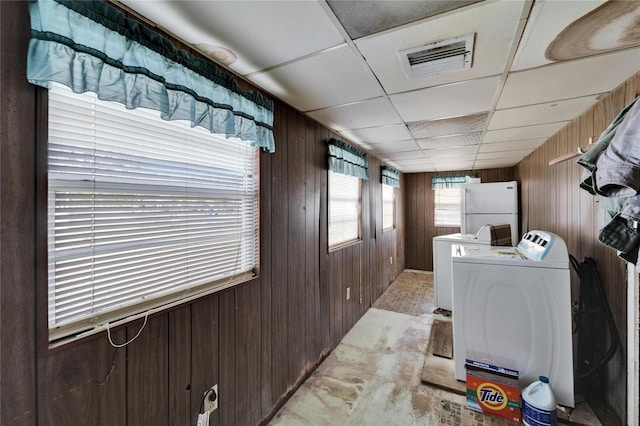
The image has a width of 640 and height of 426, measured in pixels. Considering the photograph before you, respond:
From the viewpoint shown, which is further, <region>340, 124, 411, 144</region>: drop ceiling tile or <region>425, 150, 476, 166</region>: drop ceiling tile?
<region>425, 150, 476, 166</region>: drop ceiling tile

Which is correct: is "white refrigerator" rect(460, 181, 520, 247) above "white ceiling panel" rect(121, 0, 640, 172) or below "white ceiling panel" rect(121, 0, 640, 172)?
below

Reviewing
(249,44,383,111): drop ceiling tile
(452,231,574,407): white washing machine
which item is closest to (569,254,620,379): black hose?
(452,231,574,407): white washing machine

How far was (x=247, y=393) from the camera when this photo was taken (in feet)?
5.23

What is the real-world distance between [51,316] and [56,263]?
0.57 ft

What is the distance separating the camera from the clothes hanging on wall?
3.16 feet

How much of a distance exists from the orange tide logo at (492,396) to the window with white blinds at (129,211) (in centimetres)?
190

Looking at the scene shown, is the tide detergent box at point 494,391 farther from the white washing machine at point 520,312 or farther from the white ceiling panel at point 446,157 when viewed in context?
the white ceiling panel at point 446,157

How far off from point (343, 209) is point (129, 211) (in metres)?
2.18

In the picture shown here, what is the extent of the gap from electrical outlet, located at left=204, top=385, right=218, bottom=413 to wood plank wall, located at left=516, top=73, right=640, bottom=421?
7.83 feet

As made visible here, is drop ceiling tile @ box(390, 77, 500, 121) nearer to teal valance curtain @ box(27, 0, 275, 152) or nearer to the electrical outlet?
teal valance curtain @ box(27, 0, 275, 152)

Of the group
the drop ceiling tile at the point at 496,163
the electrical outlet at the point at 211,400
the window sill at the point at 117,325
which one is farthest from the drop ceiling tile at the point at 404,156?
the electrical outlet at the point at 211,400

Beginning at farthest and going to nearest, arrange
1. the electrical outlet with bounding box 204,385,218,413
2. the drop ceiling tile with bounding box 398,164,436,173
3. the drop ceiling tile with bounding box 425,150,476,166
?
the drop ceiling tile with bounding box 398,164,436,173, the drop ceiling tile with bounding box 425,150,476,166, the electrical outlet with bounding box 204,385,218,413

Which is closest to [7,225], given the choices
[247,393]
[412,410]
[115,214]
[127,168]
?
[115,214]

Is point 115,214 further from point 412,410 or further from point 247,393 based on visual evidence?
point 412,410
